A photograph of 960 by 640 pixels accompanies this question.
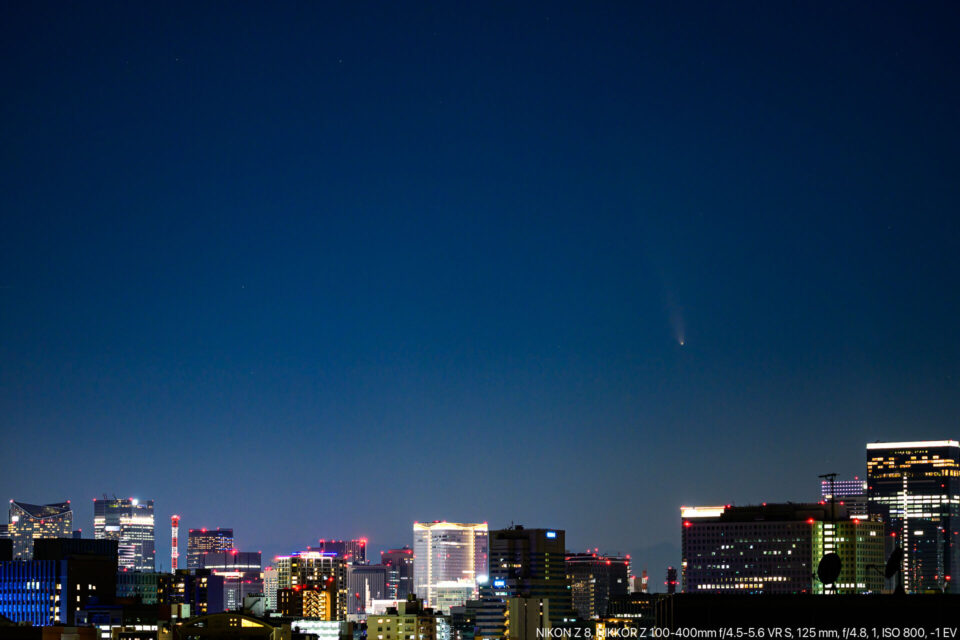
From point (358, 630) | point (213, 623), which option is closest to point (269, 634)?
point (213, 623)

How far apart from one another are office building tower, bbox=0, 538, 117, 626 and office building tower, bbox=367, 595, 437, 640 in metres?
48.6

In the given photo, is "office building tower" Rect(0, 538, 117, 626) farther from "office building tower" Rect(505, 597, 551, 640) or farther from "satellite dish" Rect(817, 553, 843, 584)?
"satellite dish" Rect(817, 553, 843, 584)

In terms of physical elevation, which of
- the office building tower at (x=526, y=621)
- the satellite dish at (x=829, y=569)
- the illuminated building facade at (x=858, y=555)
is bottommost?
the office building tower at (x=526, y=621)

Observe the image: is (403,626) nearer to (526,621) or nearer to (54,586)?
(526,621)

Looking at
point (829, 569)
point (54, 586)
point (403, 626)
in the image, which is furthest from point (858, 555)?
point (829, 569)

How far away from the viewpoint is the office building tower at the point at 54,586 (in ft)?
546

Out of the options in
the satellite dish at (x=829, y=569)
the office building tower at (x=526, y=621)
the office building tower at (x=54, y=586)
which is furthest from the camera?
the office building tower at (x=54, y=586)

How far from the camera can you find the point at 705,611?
30.8 m

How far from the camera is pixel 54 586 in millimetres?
169375

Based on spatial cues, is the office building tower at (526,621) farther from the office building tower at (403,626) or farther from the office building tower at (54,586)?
the office building tower at (54,586)

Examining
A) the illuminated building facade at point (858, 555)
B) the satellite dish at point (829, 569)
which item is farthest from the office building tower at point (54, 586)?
the satellite dish at point (829, 569)

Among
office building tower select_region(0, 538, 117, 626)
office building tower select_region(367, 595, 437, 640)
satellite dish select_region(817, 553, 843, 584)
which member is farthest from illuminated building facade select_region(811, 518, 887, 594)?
satellite dish select_region(817, 553, 843, 584)

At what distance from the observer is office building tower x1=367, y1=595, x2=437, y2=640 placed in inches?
5133

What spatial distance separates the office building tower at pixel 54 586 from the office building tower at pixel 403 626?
159ft
